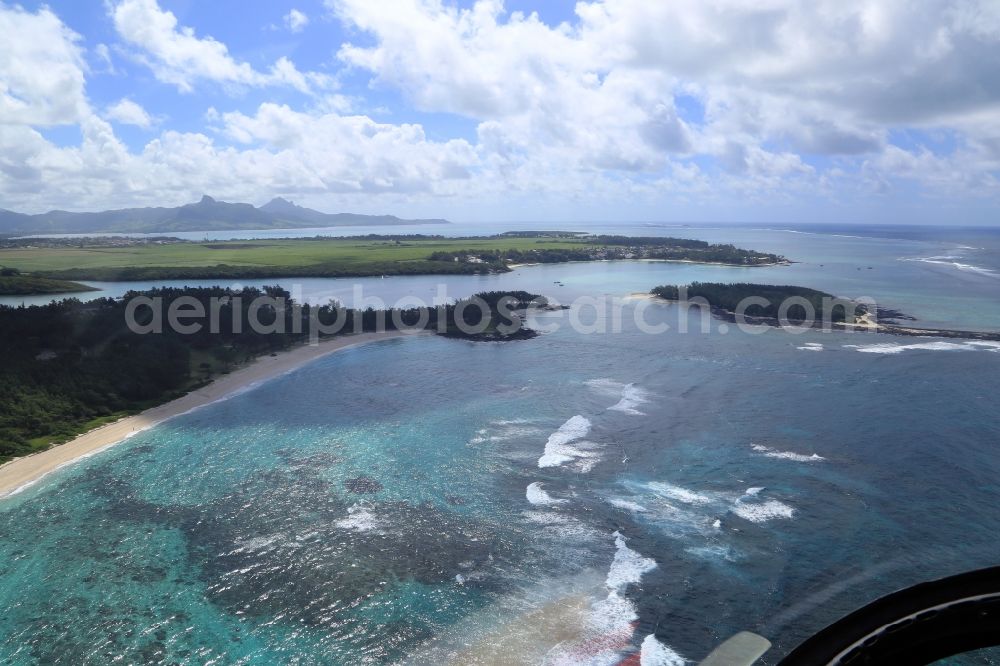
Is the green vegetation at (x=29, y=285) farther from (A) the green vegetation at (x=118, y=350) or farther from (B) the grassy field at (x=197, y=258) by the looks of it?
(A) the green vegetation at (x=118, y=350)

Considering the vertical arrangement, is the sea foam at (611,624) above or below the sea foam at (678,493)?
below

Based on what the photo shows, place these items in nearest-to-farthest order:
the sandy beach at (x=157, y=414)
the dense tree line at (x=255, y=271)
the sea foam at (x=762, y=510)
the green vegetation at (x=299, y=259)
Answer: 1. the sea foam at (x=762, y=510)
2. the sandy beach at (x=157, y=414)
3. the dense tree line at (x=255, y=271)
4. the green vegetation at (x=299, y=259)

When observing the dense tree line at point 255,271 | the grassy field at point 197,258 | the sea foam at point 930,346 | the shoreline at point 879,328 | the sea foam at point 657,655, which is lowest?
the sea foam at point 657,655

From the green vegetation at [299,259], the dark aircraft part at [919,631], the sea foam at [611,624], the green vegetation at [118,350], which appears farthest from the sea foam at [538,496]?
the green vegetation at [299,259]

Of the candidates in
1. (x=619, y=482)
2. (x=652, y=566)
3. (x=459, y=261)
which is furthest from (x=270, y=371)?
(x=459, y=261)

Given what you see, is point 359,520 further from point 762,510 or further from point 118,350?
point 118,350

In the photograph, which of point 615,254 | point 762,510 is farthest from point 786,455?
point 615,254
